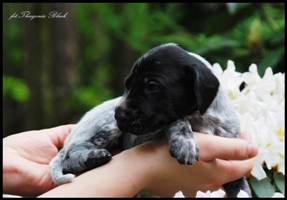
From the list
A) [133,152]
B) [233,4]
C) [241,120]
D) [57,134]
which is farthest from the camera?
[233,4]

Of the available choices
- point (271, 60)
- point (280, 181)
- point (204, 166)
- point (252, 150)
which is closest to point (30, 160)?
point (204, 166)

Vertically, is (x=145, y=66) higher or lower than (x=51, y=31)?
higher

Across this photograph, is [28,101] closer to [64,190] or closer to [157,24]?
[157,24]

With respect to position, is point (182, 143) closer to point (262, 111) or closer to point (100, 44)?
point (262, 111)

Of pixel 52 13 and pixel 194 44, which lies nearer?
pixel 194 44

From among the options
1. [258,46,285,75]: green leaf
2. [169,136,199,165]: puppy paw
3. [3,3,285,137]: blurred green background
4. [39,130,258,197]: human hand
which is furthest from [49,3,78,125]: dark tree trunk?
[169,136,199,165]: puppy paw

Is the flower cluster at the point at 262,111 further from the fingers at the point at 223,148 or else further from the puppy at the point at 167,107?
the puppy at the point at 167,107

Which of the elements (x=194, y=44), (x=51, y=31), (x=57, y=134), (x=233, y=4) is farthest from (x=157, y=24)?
(x=57, y=134)
